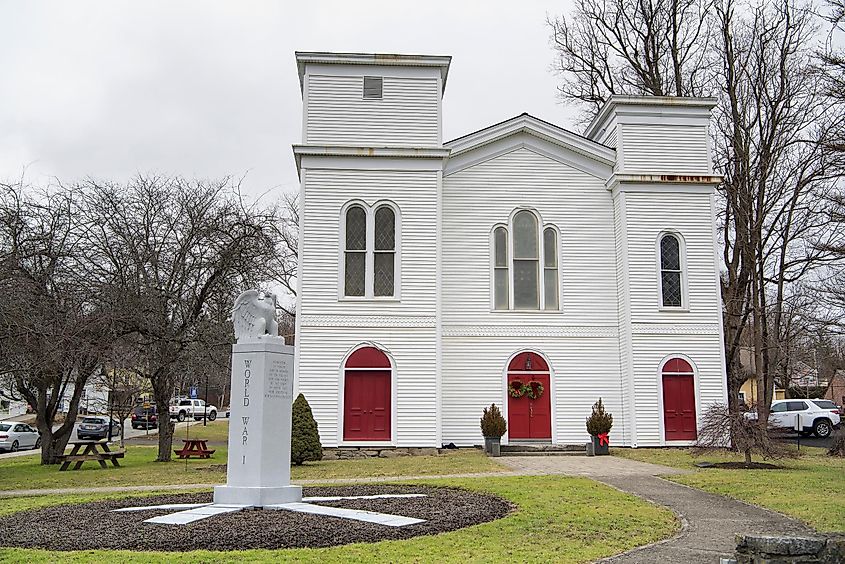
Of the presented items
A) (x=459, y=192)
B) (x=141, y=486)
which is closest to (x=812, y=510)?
(x=141, y=486)

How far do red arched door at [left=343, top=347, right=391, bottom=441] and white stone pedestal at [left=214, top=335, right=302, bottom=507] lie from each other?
11.2 m

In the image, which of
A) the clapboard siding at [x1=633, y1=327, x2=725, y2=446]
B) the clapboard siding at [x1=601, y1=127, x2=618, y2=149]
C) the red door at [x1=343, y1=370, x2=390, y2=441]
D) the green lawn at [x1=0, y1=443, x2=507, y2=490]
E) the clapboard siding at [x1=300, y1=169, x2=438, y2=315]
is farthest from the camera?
the clapboard siding at [x1=601, y1=127, x2=618, y2=149]

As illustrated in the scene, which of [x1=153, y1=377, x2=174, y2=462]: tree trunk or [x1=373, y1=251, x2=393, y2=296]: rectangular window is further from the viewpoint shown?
[x1=373, y1=251, x2=393, y2=296]: rectangular window

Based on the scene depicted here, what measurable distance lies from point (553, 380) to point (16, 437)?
1015 inches

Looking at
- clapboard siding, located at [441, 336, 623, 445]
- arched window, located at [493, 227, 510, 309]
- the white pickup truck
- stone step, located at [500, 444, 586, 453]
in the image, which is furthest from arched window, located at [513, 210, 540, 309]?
the white pickup truck

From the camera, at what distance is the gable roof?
26.6 meters

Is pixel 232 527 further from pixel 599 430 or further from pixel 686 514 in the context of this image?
pixel 599 430

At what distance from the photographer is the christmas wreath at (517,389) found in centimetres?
2539

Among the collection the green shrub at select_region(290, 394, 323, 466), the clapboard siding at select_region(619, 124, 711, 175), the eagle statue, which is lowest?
the green shrub at select_region(290, 394, 323, 466)

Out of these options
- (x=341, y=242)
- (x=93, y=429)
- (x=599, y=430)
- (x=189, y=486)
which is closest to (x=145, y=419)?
A: (x=93, y=429)

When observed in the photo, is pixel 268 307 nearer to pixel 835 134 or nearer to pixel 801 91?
pixel 835 134

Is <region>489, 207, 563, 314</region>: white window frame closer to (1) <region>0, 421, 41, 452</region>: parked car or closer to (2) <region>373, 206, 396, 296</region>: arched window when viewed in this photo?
(2) <region>373, 206, 396, 296</region>: arched window

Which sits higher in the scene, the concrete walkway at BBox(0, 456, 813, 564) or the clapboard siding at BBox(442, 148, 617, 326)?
the clapboard siding at BBox(442, 148, 617, 326)

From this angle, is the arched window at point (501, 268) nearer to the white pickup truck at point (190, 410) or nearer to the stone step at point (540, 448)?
the stone step at point (540, 448)
